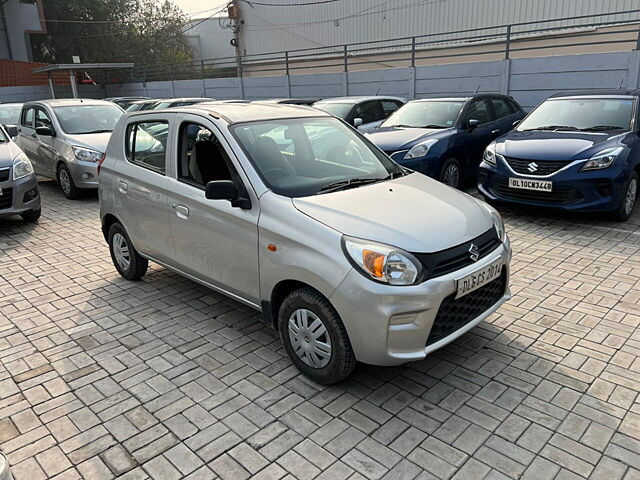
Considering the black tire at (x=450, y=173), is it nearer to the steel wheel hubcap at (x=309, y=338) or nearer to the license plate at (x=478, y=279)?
the license plate at (x=478, y=279)

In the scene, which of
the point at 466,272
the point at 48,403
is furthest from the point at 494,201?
the point at 48,403

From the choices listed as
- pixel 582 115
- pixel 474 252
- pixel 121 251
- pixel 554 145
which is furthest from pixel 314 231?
pixel 582 115

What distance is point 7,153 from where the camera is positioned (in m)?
Result: 7.18

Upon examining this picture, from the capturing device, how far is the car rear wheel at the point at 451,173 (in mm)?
8086

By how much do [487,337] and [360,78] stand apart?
14192 millimetres

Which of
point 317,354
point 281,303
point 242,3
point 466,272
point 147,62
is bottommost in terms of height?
point 317,354

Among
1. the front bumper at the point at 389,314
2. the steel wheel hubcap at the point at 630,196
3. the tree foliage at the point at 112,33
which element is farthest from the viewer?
the tree foliage at the point at 112,33

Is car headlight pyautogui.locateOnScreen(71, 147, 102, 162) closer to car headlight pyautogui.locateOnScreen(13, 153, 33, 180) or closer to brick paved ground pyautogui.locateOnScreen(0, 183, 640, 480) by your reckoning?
car headlight pyautogui.locateOnScreen(13, 153, 33, 180)

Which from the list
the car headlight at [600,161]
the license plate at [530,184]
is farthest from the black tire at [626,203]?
the license plate at [530,184]

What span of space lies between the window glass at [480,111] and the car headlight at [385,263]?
6576 millimetres

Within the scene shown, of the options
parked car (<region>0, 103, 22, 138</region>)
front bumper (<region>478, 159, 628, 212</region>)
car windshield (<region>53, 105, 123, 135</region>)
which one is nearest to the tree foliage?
parked car (<region>0, 103, 22, 138</region>)

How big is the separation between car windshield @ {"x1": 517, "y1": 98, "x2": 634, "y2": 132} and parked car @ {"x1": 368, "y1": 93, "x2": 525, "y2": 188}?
1.02 m

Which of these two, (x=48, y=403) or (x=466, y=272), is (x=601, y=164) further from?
(x=48, y=403)

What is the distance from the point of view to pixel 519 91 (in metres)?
12.6
